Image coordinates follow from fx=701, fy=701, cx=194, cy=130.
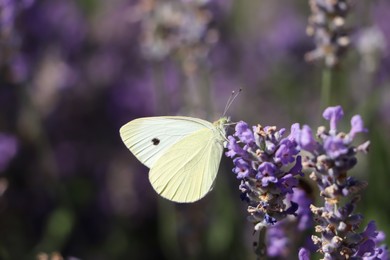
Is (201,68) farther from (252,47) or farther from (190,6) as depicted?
(252,47)

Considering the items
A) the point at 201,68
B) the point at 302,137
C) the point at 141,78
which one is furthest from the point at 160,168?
the point at 141,78

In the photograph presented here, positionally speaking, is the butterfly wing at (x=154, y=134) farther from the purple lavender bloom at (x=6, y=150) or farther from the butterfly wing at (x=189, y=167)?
the purple lavender bloom at (x=6, y=150)

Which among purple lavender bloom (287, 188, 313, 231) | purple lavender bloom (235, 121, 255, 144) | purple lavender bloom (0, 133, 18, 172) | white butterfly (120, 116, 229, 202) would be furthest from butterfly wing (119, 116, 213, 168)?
purple lavender bloom (0, 133, 18, 172)

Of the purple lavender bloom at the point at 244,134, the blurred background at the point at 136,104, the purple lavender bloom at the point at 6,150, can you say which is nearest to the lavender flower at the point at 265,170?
the purple lavender bloom at the point at 244,134

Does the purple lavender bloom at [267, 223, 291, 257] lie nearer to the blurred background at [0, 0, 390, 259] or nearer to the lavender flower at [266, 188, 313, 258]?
the lavender flower at [266, 188, 313, 258]

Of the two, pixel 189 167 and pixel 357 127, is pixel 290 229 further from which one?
pixel 357 127
